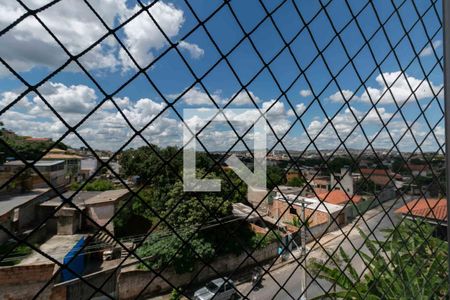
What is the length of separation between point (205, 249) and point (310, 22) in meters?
4.94

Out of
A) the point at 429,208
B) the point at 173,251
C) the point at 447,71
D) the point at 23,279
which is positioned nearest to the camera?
the point at 447,71

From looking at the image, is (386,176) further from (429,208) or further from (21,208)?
(21,208)

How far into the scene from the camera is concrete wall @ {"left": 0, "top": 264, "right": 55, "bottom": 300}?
11.6ft

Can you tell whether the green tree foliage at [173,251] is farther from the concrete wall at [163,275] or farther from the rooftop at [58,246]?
the rooftop at [58,246]

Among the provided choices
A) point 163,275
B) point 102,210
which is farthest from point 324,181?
point 163,275

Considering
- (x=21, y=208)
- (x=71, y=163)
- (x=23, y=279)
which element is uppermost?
(x=71, y=163)

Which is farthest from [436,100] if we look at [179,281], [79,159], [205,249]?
[79,159]

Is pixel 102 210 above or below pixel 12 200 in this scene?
below

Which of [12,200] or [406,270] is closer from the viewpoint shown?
[406,270]

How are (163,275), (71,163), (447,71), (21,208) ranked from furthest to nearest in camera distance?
(71,163), (21,208), (163,275), (447,71)

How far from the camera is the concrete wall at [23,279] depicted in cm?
354

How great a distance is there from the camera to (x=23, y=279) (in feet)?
11.9

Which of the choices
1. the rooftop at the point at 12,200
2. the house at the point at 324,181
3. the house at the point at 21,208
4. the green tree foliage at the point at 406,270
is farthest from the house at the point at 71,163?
the green tree foliage at the point at 406,270

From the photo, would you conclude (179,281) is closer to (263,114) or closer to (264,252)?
(264,252)
